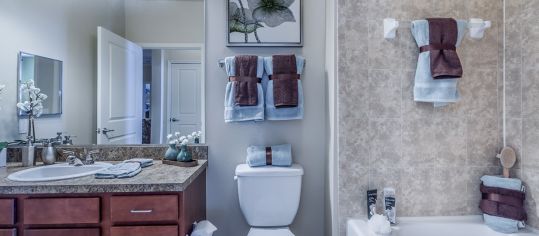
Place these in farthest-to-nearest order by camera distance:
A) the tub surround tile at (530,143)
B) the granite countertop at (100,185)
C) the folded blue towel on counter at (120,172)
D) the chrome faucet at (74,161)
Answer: the chrome faucet at (74,161) → the tub surround tile at (530,143) → the folded blue towel on counter at (120,172) → the granite countertop at (100,185)

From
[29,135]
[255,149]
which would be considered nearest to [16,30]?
[29,135]

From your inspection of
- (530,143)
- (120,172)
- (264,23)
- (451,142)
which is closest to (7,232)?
(120,172)

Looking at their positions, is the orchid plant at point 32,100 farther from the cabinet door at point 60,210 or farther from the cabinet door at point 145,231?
the cabinet door at point 145,231

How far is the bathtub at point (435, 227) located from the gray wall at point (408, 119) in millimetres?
55

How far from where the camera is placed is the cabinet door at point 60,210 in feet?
4.68

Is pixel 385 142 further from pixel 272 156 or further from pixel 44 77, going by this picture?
pixel 44 77

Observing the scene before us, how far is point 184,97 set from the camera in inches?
83.5

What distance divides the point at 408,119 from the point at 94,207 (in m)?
1.78

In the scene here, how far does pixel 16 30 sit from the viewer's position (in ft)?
6.26

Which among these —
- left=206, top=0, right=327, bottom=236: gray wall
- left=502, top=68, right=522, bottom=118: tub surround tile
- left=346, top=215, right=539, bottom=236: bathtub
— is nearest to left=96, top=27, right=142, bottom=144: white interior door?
left=206, top=0, right=327, bottom=236: gray wall

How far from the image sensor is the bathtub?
5.73ft

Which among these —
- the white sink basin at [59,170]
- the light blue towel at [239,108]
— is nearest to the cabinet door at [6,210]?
the white sink basin at [59,170]

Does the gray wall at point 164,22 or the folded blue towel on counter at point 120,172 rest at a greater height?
the gray wall at point 164,22

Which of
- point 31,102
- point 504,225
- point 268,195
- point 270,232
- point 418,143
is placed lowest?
point 270,232
